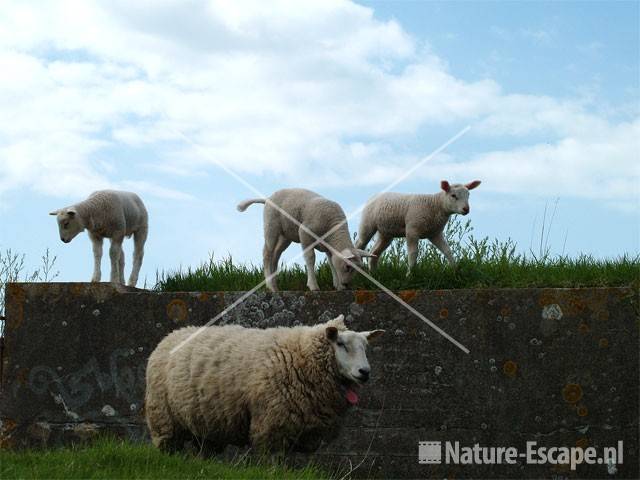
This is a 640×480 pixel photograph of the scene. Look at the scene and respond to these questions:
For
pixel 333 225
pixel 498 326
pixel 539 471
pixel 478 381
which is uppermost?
pixel 333 225

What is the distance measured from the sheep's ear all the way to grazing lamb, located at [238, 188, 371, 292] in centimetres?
253

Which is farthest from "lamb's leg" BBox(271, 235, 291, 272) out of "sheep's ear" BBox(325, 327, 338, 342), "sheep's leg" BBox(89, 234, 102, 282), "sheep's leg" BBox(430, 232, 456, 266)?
"sheep's ear" BBox(325, 327, 338, 342)

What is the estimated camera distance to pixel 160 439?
27.4 ft

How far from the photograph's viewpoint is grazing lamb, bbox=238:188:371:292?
34.2 feet

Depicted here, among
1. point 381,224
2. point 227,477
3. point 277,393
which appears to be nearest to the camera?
point 227,477

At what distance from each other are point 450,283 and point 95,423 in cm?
447

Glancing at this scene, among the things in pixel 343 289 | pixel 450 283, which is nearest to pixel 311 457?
pixel 343 289

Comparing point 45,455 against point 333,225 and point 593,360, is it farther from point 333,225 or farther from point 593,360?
point 593,360

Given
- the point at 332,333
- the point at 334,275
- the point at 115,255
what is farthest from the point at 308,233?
the point at 332,333

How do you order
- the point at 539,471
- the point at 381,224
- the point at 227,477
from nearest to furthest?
the point at 227,477 < the point at 539,471 < the point at 381,224

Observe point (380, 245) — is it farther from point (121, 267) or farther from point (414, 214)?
point (121, 267)

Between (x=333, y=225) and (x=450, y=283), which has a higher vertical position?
(x=333, y=225)

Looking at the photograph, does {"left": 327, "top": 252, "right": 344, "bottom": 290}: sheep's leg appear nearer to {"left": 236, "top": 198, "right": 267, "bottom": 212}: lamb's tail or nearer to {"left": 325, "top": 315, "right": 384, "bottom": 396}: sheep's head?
{"left": 236, "top": 198, "right": 267, "bottom": 212}: lamb's tail

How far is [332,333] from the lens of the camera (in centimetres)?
773
